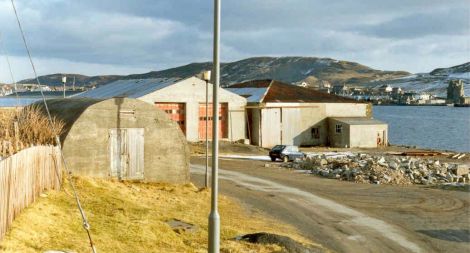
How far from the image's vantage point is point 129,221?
19.2 metres

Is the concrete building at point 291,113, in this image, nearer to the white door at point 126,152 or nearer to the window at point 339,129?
the window at point 339,129

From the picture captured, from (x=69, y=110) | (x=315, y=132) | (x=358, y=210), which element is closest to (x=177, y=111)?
(x=315, y=132)

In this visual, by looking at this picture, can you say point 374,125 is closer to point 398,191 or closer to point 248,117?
point 248,117

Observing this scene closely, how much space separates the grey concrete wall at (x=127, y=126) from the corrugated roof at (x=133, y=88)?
26.4 meters

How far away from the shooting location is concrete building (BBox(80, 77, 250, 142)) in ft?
182

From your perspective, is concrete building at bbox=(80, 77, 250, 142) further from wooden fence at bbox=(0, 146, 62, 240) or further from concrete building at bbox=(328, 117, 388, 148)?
wooden fence at bbox=(0, 146, 62, 240)

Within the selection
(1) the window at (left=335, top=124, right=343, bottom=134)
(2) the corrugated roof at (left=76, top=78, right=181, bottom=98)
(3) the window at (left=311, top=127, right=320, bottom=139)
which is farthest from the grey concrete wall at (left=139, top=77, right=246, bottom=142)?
(1) the window at (left=335, top=124, right=343, bottom=134)

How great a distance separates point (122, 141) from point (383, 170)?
69.9 feet

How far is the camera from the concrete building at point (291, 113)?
62.7 metres

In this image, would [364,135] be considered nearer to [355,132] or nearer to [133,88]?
[355,132]

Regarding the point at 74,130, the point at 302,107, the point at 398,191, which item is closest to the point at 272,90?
the point at 302,107

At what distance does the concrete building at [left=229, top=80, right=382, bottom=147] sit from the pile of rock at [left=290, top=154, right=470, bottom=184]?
636 inches

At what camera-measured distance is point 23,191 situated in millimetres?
15883

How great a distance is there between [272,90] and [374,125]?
13.7 m
